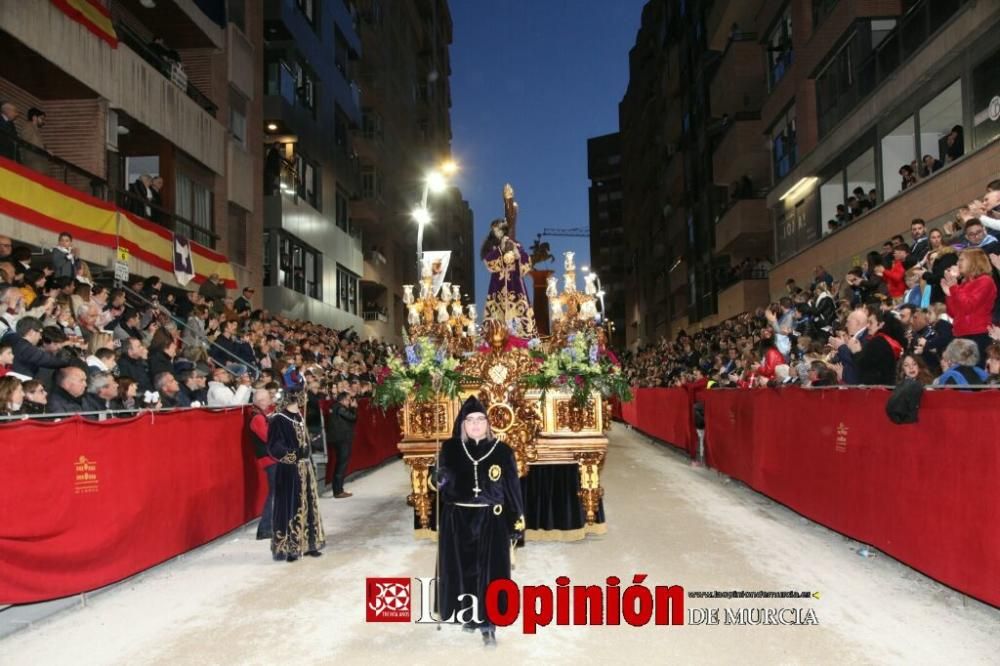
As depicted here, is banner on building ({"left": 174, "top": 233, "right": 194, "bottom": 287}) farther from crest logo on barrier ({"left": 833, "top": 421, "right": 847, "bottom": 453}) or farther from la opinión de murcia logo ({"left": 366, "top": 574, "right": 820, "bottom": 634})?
crest logo on barrier ({"left": 833, "top": 421, "right": 847, "bottom": 453})

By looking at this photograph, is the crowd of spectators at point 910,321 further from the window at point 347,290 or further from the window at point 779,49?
the window at point 347,290

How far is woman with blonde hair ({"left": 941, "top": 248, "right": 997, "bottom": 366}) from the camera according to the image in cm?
955

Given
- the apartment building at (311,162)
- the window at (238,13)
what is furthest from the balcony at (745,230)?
the window at (238,13)

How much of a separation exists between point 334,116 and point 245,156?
11.1m

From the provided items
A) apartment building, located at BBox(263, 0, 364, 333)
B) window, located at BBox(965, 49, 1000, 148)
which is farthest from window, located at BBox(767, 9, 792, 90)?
apartment building, located at BBox(263, 0, 364, 333)

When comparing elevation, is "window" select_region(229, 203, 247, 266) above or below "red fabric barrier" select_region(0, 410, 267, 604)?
above

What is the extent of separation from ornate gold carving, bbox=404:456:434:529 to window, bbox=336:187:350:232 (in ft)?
93.6

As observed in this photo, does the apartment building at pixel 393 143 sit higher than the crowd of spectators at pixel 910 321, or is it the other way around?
the apartment building at pixel 393 143

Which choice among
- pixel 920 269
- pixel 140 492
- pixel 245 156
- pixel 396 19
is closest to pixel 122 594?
pixel 140 492

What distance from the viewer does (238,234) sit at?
27125mm

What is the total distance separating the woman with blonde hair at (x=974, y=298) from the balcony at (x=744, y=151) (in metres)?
25.0

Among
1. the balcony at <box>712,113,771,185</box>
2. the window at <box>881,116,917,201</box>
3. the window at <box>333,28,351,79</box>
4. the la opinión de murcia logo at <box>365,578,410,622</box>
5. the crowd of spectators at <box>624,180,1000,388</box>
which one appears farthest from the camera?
the window at <box>333,28,351,79</box>

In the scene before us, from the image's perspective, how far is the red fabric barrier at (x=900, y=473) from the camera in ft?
22.7

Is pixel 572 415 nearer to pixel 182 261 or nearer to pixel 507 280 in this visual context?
pixel 507 280
